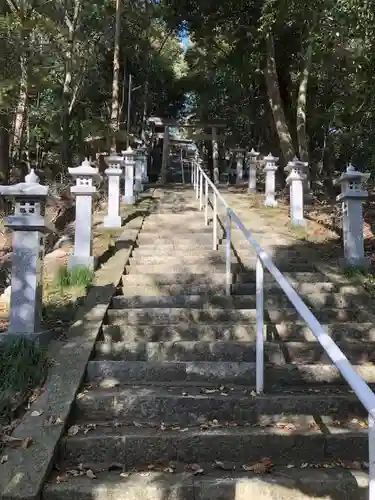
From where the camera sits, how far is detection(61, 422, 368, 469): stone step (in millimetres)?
3023

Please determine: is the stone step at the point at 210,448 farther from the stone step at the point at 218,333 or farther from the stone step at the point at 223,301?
the stone step at the point at 223,301

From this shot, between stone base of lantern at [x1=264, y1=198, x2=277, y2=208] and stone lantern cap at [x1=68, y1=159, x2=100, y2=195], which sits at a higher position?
stone lantern cap at [x1=68, y1=159, x2=100, y2=195]

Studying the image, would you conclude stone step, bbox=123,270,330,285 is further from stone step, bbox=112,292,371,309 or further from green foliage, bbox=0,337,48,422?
green foliage, bbox=0,337,48,422

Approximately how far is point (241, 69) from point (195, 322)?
11601 millimetres

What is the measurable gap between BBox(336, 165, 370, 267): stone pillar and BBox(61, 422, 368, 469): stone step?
10.3 feet

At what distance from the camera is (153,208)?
1052cm

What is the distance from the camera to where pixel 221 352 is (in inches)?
163

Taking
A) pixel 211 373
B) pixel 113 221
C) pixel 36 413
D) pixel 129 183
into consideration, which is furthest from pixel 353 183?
pixel 129 183

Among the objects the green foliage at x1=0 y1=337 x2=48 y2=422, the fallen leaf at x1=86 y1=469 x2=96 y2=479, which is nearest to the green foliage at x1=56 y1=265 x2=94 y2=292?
the green foliage at x1=0 y1=337 x2=48 y2=422

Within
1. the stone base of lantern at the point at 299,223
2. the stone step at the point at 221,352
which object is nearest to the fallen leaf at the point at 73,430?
the stone step at the point at 221,352

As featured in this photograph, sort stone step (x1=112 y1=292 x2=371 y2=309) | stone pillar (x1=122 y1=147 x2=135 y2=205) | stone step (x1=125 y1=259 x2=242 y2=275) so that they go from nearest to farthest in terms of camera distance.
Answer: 1. stone step (x1=112 y1=292 x2=371 y2=309)
2. stone step (x1=125 y1=259 x2=242 y2=275)
3. stone pillar (x1=122 y1=147 x2=135 y2=205)

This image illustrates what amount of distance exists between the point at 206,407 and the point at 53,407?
3.26 ft

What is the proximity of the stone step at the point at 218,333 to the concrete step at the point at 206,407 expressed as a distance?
0.97m

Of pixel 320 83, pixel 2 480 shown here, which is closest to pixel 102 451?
pixel 2 480
